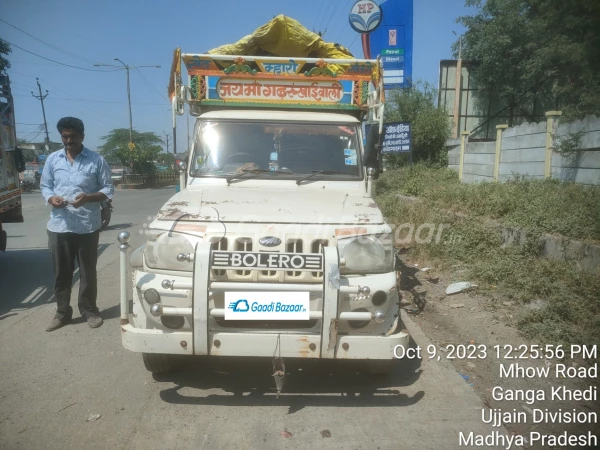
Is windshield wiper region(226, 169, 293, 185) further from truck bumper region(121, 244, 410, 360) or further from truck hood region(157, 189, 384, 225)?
truck bumper region(121, 244, 410, 360)

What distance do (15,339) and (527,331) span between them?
4.85 m

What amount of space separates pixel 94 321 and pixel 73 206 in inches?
47.0

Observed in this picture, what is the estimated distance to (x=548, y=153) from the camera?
8930 millimetres

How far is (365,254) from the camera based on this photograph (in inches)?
127

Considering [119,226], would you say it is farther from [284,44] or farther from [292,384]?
[292,384]

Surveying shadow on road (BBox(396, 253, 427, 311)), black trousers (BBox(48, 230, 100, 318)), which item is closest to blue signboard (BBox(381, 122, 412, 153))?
shadow on road (BBox(396, 253, 427, 311))

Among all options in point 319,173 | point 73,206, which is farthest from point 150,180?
point 319,173

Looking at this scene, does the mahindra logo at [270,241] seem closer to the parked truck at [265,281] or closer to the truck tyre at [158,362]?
the parked truck at [265,281]

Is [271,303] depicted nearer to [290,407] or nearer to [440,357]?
[290,407]

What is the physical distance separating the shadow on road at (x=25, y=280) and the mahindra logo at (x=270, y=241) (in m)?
3.33

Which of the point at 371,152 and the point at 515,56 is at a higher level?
the point at 515,56

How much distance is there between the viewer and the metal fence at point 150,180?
35.4 m

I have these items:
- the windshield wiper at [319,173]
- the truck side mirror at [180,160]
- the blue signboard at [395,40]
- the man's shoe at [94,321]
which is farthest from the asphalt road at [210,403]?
the blue signboard at [395,40]

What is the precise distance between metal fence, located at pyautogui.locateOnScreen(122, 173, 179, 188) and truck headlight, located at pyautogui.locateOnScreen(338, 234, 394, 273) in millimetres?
34363
